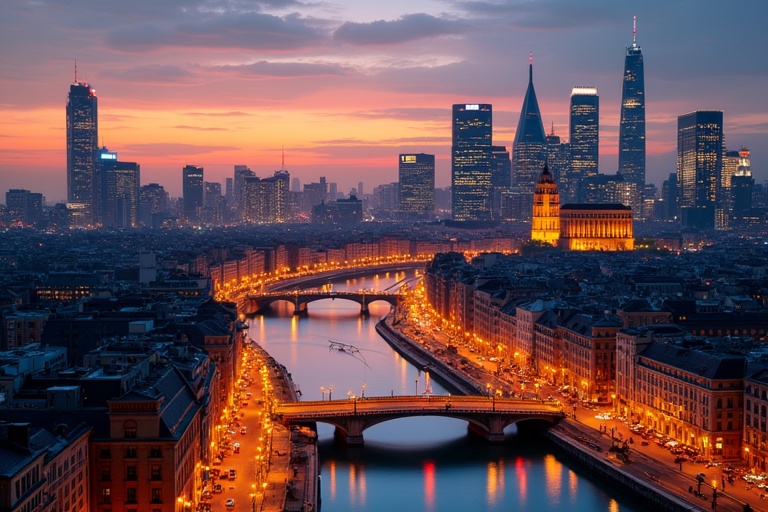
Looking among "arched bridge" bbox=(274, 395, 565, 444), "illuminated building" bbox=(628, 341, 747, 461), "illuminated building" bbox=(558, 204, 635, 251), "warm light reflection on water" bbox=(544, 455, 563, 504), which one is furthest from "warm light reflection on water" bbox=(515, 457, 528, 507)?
"illuminated building" bbox=(558, 204, 635, 251)

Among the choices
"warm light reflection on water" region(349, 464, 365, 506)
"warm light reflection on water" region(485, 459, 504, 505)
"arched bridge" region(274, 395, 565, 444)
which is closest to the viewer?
"warm light reflection on water" region(349, 464, 365, 506)

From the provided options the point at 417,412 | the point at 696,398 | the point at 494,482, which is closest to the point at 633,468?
the point at 696,398

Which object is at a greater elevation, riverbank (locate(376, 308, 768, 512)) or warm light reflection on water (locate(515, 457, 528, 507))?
riverbank (locate(376, 308, 768, 512))

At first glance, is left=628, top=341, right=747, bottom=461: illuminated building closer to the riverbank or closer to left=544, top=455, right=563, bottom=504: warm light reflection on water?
the riverbank

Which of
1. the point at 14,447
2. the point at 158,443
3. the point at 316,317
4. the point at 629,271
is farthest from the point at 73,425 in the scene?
the point at 629,271

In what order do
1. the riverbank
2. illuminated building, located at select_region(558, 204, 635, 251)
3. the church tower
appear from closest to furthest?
the riverbank, illuminated building, located at select_region(558, 204, 635, 251), the church tower

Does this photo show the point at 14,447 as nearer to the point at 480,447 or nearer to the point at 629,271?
the point at 480,447

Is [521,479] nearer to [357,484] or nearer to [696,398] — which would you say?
[357,484]
